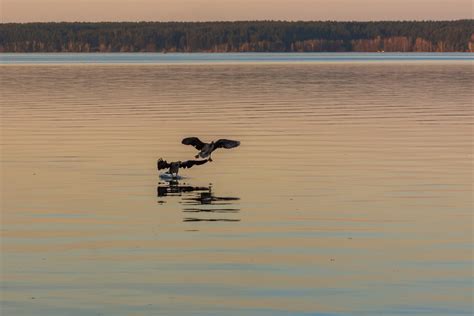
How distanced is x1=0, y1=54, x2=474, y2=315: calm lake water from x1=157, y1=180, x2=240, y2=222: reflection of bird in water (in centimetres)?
5

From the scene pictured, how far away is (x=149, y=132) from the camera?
120 feet

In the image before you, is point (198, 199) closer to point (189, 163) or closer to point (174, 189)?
point (174, 189)

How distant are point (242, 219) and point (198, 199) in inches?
105

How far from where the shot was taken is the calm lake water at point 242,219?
1420 cm

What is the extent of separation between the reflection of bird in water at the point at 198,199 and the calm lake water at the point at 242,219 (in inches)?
1.9

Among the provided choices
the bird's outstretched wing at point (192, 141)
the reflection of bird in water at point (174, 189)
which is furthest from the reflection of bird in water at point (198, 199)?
the bird's outstretched wing at point (192, 141)

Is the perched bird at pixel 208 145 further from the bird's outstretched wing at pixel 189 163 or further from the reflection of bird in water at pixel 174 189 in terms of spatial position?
the reflection of bird in water at pixel 174 189

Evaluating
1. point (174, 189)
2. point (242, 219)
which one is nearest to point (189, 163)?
point (174, 189)

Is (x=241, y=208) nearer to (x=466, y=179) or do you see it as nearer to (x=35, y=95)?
(x=466, y=179)

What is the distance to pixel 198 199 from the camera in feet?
72.5

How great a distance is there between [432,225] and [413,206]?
6.39 feet

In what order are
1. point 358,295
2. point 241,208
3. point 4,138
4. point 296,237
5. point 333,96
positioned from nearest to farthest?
point 358,295 → point 296,237 → point 241,208 → point 4,138 → point 333,96

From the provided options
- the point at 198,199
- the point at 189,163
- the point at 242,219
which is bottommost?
the point at 242,219

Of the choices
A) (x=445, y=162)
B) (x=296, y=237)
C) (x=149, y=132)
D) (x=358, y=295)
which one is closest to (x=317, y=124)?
(x=149, y=132)
